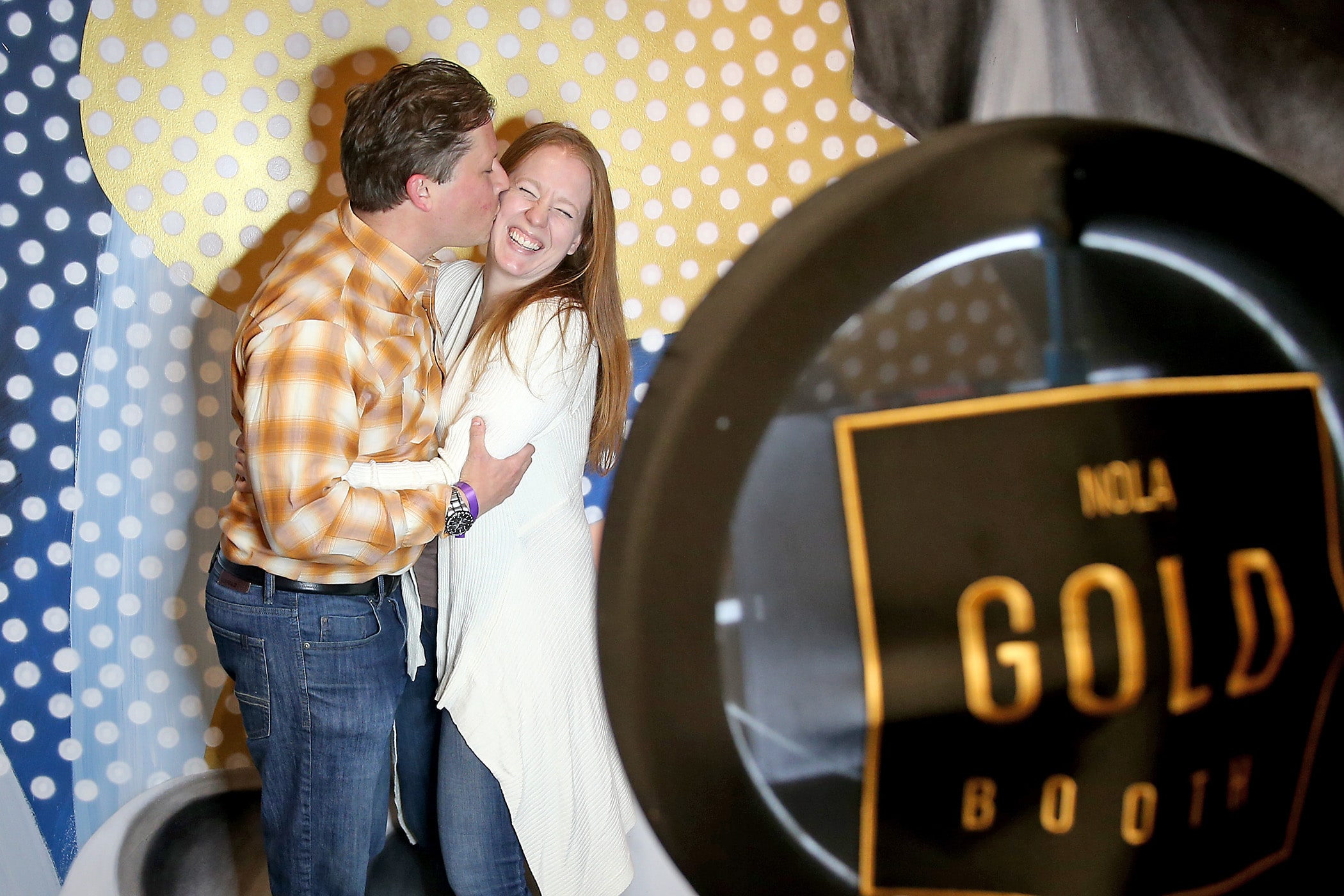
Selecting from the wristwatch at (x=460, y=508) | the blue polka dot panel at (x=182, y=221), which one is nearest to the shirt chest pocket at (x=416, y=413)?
the wristwatch at (x=460, y=508)

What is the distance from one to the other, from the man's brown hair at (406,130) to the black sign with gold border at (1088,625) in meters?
0.96

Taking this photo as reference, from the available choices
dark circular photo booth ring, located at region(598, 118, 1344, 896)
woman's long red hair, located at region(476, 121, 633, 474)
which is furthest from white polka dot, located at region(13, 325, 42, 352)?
dark circular photo booth ring, located at region(598, 118, 1344, 896)

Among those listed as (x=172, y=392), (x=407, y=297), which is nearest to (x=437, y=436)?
(x=407, y=297)

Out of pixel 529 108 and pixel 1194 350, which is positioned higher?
pixel 529 108

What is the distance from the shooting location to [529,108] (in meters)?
1.39

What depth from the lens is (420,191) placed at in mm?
1136

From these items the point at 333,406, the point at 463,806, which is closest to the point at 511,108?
the point at 333,406

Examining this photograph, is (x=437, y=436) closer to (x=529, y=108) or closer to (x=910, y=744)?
(x=529, y=108)

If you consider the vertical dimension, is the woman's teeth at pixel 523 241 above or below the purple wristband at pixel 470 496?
above

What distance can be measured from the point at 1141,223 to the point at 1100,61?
1.09 meters

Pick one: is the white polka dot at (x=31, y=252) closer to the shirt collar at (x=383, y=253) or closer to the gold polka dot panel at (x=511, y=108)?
the gold polka dot panel at (x=511, y=108)

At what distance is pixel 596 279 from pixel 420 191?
0.27 metres

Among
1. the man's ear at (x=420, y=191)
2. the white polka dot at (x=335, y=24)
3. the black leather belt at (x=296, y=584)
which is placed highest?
the white polka dot at (x=335, y=24)

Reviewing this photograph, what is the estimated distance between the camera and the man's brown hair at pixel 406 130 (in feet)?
3.65
